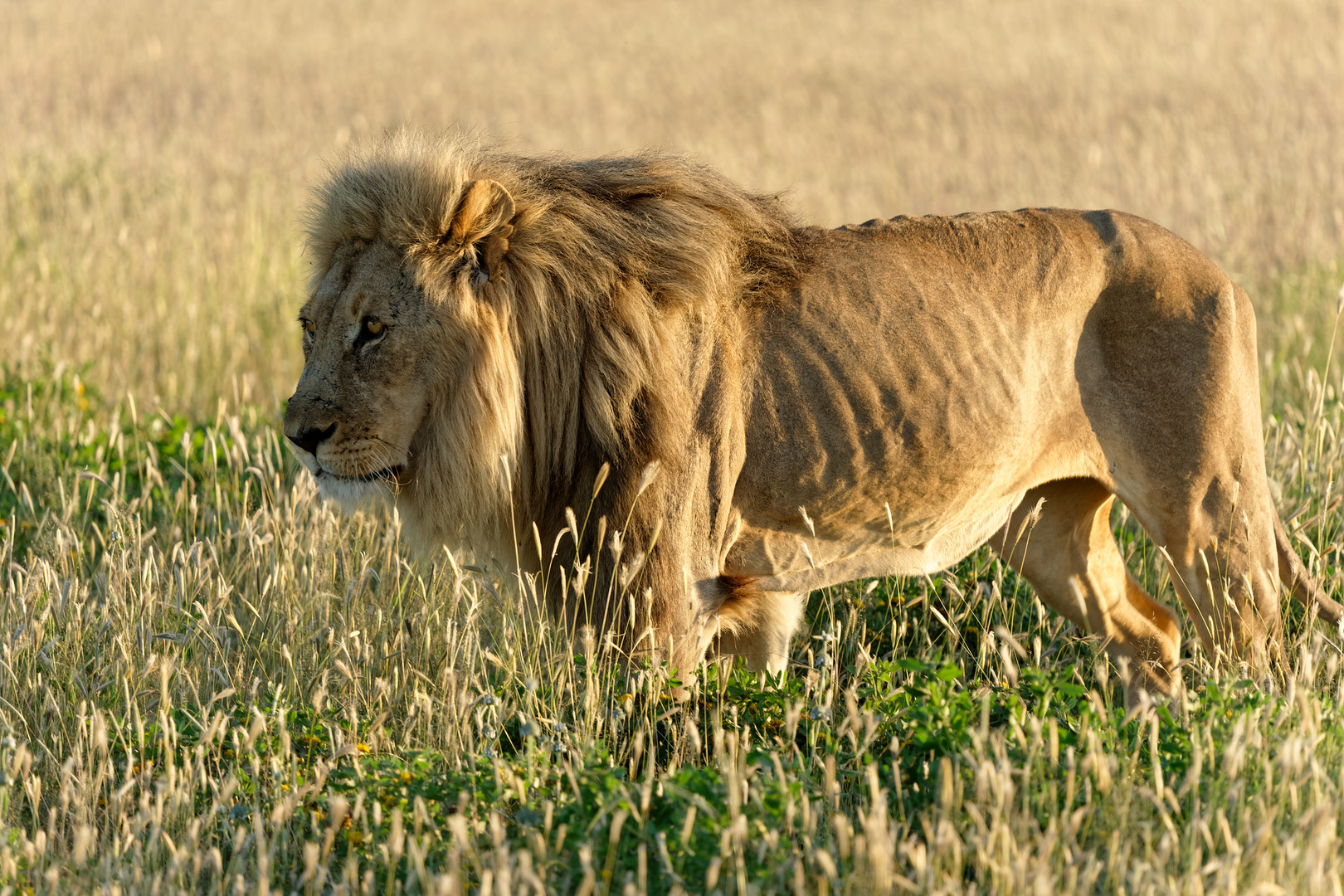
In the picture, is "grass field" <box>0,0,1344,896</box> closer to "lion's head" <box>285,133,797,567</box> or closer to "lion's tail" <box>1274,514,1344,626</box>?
"lion's tail" <box>1274,514,1344,626</box>

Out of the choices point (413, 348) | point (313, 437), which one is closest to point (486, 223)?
point (413, 348)

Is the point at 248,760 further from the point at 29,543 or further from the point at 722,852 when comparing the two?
the point at 29,543

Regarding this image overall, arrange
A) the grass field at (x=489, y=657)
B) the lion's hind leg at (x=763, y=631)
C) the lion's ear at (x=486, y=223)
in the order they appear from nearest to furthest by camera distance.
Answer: the grass field at (x=489, y=657) → the lion's ear at (x=486, y=223) → the lion's hind leg at (x=763, y=631)

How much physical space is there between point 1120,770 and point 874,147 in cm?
1186

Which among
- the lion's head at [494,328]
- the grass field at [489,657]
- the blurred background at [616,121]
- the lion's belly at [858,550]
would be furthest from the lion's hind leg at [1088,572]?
the lion's head at [494,328]

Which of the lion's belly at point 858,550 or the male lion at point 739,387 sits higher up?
the male lion at point 739,387

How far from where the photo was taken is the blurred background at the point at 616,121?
815cm

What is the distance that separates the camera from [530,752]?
2.88m

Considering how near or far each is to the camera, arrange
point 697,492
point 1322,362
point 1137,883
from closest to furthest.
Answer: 1. point 1137,883
2. point 697,492
3. point 1322,362

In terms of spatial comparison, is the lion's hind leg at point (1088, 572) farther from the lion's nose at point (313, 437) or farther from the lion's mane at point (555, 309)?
the lion's nose at point (313, 437)

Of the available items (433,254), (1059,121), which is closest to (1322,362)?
(433,254)

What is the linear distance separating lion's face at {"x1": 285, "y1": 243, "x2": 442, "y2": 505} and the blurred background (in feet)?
2.02

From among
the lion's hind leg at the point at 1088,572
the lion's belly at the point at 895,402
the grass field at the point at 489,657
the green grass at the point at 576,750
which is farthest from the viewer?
the lion's hind leg at the point at 1088,572

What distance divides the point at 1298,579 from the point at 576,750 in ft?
7.57
